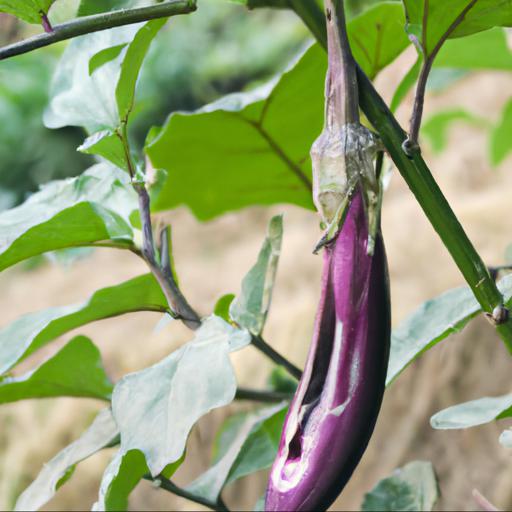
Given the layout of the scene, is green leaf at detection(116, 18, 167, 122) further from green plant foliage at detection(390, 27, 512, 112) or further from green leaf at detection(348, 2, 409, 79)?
green plant foliage at detection(390, 27, 512, 112)

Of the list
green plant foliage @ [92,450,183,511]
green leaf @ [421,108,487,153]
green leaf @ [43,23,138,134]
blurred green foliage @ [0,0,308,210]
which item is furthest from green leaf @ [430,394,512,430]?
blurred green foliage @ [0,0,308,210]

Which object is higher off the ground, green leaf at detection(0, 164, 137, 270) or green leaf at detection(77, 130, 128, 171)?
green leaf at detection(77, 130, 128, 171)

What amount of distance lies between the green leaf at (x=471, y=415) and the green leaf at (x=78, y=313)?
17 centimetres

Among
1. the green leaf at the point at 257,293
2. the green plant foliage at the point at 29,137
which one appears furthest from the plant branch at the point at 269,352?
the green plant foliage at the point at 29,137

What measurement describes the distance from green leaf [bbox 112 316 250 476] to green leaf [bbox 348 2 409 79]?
0.21 meters

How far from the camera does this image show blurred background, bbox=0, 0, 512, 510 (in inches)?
35.6

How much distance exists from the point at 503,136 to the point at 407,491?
436 millimetres

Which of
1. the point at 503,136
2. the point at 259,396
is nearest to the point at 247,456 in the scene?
the point at 259,396

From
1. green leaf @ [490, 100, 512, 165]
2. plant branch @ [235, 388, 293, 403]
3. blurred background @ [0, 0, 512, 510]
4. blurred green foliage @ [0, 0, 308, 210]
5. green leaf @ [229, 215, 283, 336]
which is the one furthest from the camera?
blurred green foliage @ [0, 0, 308, 210]

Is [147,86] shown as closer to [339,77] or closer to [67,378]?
[67,378]

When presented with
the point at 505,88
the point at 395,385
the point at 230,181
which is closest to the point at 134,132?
the point at 505,88

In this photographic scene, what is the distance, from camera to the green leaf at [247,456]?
0.48 meters

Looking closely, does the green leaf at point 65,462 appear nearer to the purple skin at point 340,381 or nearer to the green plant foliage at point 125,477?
the green plant foliage at point 125,477

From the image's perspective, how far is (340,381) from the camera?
0.29 m
